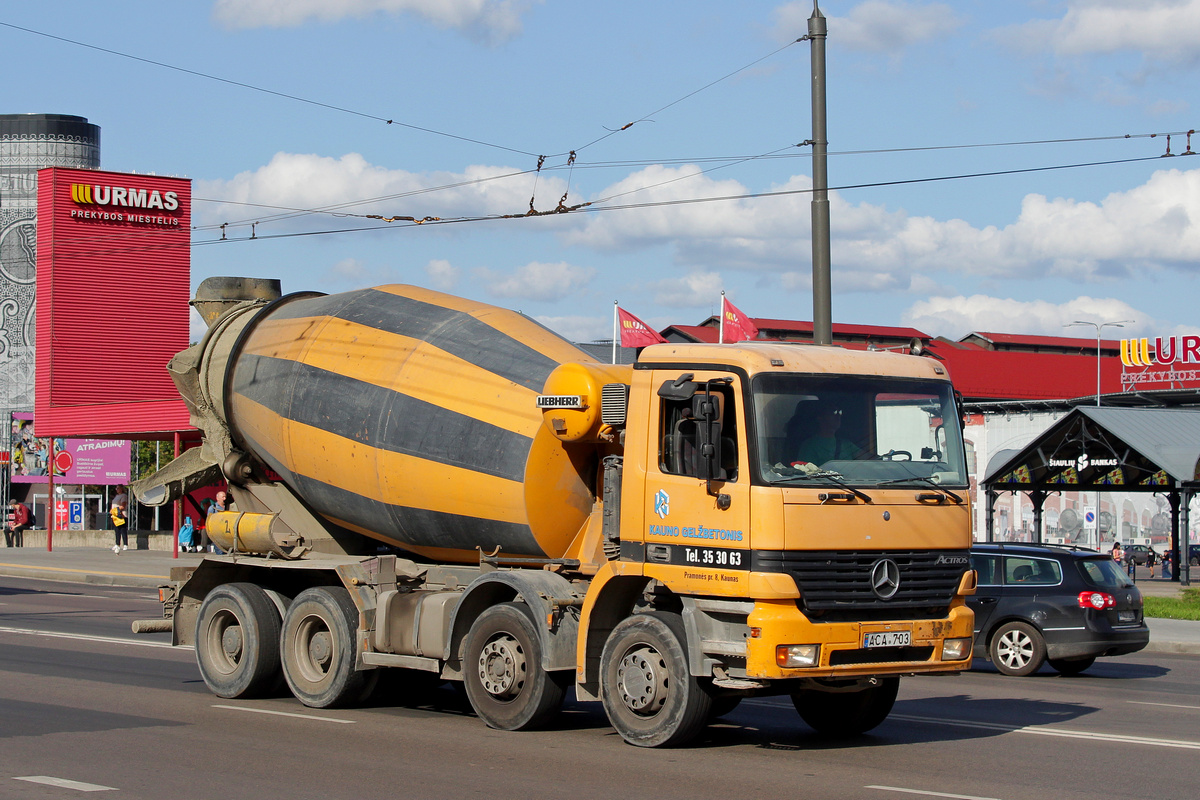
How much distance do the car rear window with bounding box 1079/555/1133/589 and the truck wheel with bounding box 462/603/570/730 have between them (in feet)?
27.3

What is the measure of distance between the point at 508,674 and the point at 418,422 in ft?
7.68

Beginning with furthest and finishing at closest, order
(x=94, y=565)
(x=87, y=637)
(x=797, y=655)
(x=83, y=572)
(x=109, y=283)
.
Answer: (x=109, y=283)
(x=94, y=565)
(x=83, y=572)
(x=87, y=637)
(x=797, y=655)

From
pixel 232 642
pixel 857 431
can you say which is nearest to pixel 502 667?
pixel 857 431

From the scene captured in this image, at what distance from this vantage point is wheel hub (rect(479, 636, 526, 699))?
10.3 metres

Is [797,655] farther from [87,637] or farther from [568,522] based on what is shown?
[87,637]

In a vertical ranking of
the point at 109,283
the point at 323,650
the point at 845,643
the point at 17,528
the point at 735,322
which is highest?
the point at 109,283

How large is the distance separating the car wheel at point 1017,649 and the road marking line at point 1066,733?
4.53 meters

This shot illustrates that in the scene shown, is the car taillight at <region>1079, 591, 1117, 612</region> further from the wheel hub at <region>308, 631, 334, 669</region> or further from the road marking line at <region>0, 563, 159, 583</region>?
the road marking line at <region>0, 563, 159, 583</region>

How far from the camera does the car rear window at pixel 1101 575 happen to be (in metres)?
15.8

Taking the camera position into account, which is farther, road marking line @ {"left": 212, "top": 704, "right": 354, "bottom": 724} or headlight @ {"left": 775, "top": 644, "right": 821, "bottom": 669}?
road marking line @ {"left": 212, "top": 704, "right": 354, "bottom": 724}

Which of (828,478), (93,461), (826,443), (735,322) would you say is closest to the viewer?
(828,478)

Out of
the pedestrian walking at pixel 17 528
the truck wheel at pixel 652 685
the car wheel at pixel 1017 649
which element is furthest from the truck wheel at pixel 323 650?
the pedestrian walking at pixel 17 528

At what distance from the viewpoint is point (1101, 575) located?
626 inches

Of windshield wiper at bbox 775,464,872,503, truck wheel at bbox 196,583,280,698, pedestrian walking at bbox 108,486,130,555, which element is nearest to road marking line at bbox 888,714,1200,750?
windshield wiper at bbox 775,464,872,503
